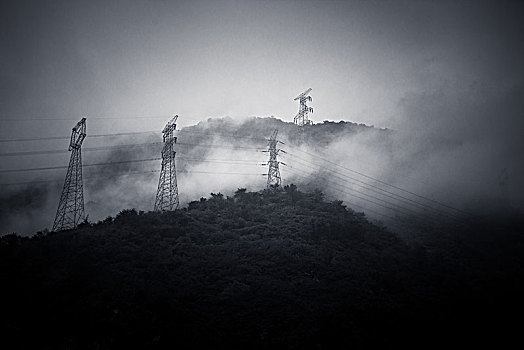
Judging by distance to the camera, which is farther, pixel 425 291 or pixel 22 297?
pixel 425 291

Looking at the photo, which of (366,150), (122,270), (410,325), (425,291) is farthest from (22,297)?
(366,150)

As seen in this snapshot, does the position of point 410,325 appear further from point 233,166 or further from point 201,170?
point 201,170

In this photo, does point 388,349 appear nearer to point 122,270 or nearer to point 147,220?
point 122,270

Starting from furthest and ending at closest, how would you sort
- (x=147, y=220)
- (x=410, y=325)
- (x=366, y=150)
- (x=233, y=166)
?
(x=366, y=150) < (x=233, y=166) < (x=147, y=220) < (x=410, y=325)

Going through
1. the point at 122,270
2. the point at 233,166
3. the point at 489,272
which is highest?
the point at 233,166

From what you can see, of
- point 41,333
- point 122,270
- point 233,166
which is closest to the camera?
point 41,333

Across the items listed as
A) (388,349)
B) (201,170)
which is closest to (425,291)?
(388,349)

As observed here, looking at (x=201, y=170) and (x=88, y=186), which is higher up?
(x=201, y=170)

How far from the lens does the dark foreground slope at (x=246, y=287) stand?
30141mm

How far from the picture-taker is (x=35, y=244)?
4294 centimetres

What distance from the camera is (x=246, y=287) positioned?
3875 centimetres

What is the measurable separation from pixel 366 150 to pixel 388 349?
92073mm

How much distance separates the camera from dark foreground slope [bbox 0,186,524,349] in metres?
30.1

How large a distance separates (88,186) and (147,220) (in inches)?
2494
